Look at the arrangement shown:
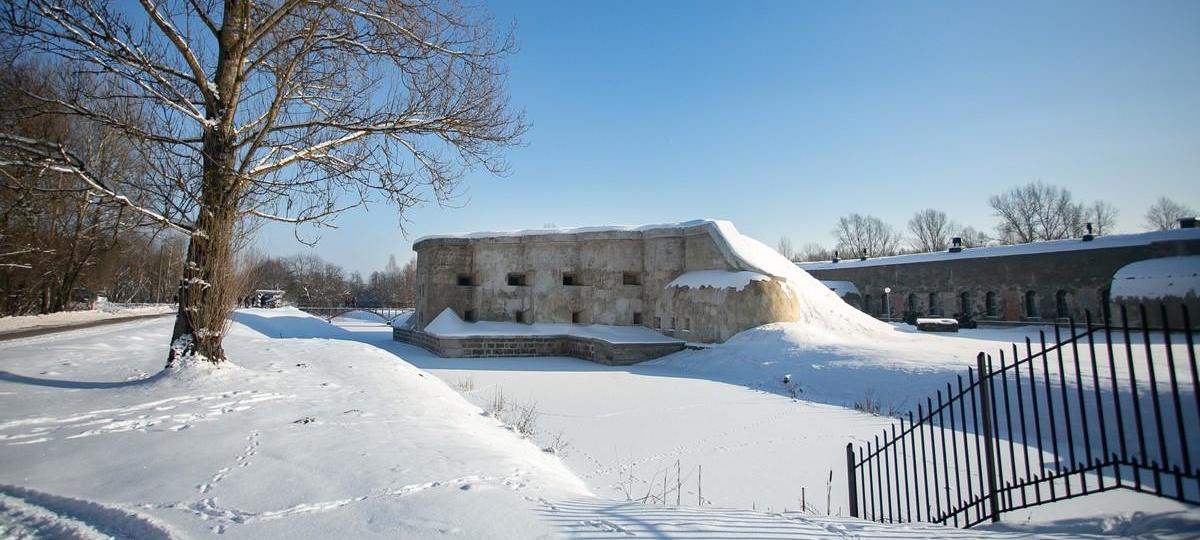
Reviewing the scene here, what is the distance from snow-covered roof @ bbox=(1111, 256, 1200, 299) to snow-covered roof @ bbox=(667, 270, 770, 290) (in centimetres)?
1305

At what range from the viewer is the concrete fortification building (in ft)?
52.2

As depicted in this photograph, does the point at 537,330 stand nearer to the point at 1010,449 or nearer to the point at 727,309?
the point at 727,309

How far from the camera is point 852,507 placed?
14.5ft

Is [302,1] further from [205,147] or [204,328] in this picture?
[204,328]

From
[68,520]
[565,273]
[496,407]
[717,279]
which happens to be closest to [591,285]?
[565,273]

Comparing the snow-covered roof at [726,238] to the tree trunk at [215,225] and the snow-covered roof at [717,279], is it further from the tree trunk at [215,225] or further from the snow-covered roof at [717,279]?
the tree trunk at [215,225]

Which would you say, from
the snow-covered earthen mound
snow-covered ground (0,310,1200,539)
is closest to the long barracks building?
the snow-covered earthen mound

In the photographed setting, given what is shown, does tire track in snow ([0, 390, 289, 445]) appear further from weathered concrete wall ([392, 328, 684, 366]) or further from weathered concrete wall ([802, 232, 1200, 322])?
weathered concrete wall ([802, 232, 1200, 322])

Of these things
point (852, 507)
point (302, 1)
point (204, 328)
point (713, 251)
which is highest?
point (302, 1)

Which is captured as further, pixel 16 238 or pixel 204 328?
pixel 16 238

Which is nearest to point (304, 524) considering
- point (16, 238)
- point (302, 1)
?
point (302, 1)

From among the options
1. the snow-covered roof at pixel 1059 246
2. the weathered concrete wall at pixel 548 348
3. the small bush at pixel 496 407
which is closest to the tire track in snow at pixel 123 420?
the small bush at pixel 496 407

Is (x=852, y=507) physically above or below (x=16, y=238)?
below

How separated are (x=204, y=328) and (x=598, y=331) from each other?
11912 mm
